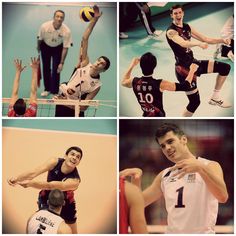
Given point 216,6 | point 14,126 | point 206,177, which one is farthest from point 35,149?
point 216,6

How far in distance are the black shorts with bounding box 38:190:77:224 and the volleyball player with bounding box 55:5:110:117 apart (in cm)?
33

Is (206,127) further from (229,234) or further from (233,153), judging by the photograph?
(229,234)

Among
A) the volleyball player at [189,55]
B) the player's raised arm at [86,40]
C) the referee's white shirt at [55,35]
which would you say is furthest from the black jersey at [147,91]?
the referee's white shirt at [55,35]

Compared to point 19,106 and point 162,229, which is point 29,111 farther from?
point 162,229

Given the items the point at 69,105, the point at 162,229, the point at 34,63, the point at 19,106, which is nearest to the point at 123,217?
the point at 162,229

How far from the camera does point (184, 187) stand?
1.87 metres

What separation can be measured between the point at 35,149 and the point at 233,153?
809mm

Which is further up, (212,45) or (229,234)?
(212,45)

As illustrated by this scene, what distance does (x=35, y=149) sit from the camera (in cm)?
190

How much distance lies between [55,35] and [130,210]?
777 mm

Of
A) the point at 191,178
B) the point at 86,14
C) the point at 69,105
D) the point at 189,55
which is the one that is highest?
the point at 86,14

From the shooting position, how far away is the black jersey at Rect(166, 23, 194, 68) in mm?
1903

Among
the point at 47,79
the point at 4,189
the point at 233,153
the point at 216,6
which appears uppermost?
the point at 216,6

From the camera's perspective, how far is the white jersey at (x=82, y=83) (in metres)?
1.90
